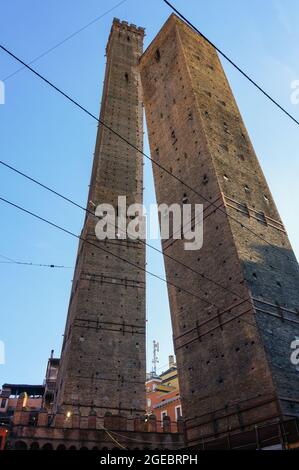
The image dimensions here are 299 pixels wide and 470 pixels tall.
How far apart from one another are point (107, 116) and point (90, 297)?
1575 centimetres

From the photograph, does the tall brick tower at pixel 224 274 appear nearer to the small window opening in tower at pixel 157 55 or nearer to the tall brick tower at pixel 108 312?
the small window opening in tower at pixel 157 55

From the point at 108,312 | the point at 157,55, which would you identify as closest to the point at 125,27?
the point at 157,55

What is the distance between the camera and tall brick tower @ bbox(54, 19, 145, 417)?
18781mm

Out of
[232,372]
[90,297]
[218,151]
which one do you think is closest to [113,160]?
[90,297]

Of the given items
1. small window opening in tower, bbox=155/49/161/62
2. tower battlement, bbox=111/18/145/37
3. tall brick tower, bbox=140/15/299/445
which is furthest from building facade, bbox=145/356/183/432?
tower battlement, bbox=111/18/145/37

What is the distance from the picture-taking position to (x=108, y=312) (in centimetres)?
2150

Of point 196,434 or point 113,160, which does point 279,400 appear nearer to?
point 196,434

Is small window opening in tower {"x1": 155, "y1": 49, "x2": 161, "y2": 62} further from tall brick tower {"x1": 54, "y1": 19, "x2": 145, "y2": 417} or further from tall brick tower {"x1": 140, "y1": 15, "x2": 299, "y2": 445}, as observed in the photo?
tall brick tower {"x1": 54, "y1": 19, "x2": 145, "y2": 417}

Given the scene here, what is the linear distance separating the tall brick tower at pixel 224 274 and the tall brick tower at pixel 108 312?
227 inches

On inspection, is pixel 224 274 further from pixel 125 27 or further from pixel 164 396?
pixel 125 27

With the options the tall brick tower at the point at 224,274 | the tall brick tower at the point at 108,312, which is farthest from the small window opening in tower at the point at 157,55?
the tall brick tower at the point at 108,312

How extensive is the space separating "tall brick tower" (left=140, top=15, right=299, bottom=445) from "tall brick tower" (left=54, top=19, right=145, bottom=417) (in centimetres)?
577

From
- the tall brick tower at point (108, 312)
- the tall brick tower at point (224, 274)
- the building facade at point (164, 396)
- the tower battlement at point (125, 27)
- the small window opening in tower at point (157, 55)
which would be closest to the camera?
the tall brick tower at point (224, 274)

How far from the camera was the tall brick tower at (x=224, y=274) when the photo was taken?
1119 centimetres
